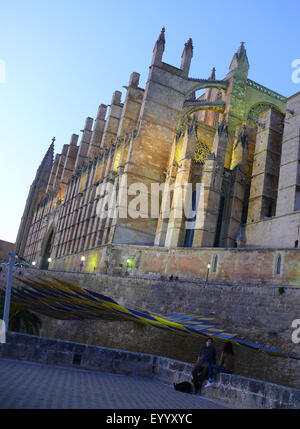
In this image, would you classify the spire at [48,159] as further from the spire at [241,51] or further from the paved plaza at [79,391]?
the paved plaza at [79,391]

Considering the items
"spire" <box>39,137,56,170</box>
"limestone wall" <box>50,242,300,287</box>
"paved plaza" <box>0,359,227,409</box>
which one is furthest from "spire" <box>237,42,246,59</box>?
"spire" <box>39,137,56,170</box>

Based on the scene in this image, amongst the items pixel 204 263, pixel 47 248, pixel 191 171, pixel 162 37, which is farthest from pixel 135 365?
pixel 47 248

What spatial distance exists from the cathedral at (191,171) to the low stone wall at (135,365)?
38.4 ft

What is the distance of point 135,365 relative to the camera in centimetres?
924

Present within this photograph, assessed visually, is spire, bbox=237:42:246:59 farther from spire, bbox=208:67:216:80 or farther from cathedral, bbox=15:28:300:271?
spire, bbox=208:67:216:80

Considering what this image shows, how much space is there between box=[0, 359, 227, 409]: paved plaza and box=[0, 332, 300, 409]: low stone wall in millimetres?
245

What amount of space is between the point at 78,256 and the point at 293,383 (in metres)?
21.9

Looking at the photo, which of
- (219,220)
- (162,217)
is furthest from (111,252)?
(219,220)

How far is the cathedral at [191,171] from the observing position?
22531 millimetres

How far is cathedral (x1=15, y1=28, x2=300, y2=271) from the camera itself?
22531 mm

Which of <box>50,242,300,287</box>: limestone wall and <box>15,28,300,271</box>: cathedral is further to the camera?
<box>15,28,300,271</box>: cathedral

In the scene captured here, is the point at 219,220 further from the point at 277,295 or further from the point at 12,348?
the point at 12,348

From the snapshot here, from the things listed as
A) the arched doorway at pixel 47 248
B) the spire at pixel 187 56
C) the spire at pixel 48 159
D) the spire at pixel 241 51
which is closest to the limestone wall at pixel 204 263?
the spire at pixel 187 56

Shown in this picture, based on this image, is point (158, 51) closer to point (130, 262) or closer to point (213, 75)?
point (213, 75)
